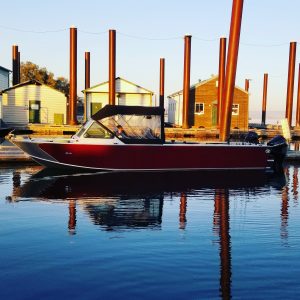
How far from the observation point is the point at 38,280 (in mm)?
6141

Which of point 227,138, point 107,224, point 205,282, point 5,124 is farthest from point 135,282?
point 5,124

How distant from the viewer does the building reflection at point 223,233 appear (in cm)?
609

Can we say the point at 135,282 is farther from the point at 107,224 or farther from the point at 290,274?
the point at 107,224

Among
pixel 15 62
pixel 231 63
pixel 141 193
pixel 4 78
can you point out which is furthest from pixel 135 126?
pixel 15 62

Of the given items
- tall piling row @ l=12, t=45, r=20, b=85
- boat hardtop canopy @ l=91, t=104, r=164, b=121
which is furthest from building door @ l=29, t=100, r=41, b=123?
boat hardtop canopy @ l=91, t=104, r=164, b=121

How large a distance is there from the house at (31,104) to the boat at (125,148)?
24.5 meters

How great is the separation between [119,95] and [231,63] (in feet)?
73.1

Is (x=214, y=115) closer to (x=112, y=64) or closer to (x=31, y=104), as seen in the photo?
(x=112, y=64)

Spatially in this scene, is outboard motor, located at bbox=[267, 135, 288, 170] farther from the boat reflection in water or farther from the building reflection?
the building reflection

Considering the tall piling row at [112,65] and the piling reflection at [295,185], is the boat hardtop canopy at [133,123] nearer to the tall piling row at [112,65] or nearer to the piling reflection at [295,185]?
the piling reflection at [295,185]

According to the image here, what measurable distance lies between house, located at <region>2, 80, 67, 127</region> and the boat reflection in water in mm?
24057

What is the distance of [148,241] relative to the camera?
321 inches

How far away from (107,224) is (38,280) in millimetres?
3437

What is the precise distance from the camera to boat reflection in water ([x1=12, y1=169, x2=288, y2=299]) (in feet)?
31.2
